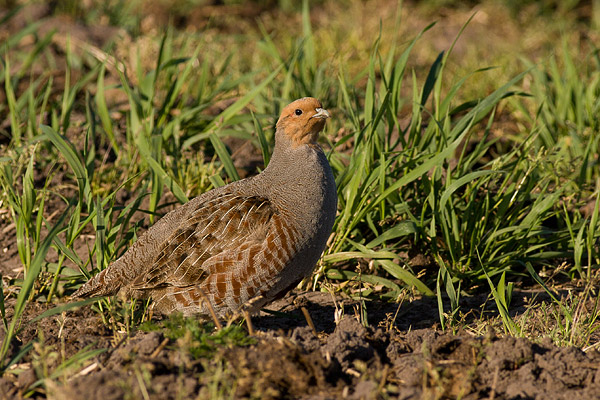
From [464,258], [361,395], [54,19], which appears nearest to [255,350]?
[361,395]

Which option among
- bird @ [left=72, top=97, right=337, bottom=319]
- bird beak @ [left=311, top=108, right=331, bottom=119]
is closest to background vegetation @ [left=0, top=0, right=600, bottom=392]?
bird @ [left=72, top=97, right=337, bottom=319]

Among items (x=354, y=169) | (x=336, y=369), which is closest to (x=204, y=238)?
(x=354, y=169)

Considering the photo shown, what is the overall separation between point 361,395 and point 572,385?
0.92 metres

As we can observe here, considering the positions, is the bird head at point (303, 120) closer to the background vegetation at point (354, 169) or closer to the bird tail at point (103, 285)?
the background vegetation at point (354, 169)

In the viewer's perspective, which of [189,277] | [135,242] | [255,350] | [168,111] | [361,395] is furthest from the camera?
[168,111]

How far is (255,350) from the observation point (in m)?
2.74

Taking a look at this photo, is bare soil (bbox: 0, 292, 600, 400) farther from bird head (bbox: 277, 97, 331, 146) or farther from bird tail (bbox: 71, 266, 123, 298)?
bird head (bbox: 277, 97, 331, 146)

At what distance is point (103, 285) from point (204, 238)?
0.63 meters

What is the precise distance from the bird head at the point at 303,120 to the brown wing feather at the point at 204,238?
42 centimetres

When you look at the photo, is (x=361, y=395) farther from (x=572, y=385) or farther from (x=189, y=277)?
(x=189, y=277)

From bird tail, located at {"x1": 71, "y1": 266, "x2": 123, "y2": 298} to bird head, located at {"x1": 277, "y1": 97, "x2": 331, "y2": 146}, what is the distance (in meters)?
1.21

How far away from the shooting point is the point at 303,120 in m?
3.80

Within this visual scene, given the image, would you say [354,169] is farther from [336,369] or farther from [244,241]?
[336,369]

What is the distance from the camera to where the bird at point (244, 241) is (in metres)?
3.54
